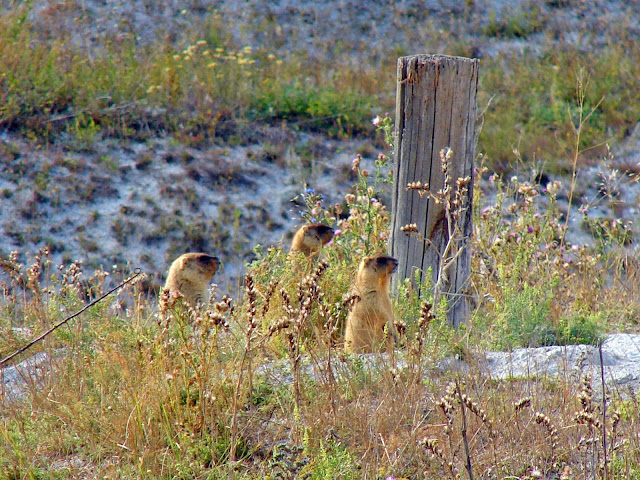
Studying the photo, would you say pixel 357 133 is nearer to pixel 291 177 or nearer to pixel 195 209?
pixel 291 177

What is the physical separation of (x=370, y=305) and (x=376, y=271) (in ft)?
0.80

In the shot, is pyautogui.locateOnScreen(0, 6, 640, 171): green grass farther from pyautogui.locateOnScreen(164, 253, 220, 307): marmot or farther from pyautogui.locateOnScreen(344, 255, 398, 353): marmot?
pyautogui.locateOnScreen(344, 255, 398, 353): marmot

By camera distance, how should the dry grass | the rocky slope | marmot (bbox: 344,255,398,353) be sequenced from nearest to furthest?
the dry grass < marmot (bbox: 344,255,398,353) < the rocky slope

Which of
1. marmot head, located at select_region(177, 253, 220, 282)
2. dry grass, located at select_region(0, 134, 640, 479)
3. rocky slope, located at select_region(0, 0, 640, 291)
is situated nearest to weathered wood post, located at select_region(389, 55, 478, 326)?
dry grass, located at select_region(0, 134, 640, 479)

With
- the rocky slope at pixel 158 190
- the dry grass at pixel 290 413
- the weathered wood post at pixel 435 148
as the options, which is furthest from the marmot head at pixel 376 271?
the rocky slope at pixel 158 190

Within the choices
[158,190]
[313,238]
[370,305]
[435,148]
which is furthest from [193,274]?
[158,190]

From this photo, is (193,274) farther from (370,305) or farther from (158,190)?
(158,190)

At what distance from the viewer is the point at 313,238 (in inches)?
253

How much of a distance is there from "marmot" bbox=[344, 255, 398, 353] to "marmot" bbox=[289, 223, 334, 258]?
123 centimetres

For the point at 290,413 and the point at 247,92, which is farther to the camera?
the point at 247,92

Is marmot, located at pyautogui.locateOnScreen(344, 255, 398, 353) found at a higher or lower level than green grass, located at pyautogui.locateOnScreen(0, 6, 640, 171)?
lower

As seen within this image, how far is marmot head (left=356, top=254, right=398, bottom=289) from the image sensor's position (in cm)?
511

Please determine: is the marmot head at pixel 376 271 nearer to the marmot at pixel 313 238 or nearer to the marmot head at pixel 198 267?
the marmot at pixel 313 238

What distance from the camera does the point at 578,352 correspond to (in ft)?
14.9
